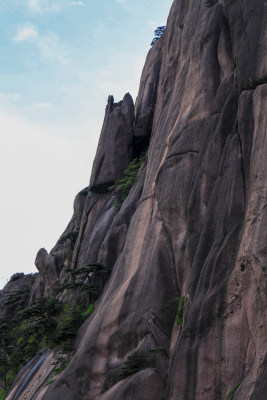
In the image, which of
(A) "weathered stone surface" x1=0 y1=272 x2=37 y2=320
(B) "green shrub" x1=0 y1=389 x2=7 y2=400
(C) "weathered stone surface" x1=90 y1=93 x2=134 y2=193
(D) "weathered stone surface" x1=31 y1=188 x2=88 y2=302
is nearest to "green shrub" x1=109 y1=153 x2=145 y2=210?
(C) "weathered stone surface" x1=90 y1=93 x2=134 y2=193

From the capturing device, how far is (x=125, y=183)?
27141mm

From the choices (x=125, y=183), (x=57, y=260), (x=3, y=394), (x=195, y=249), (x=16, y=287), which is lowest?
(x=3, y=394)

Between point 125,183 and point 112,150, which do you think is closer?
point 125,183

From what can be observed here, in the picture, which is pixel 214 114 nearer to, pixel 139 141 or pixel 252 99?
pixel 252 99

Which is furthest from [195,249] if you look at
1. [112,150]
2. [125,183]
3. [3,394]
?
[3,394]

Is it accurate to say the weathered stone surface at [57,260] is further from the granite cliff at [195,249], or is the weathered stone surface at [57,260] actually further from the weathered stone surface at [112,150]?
the granite cliff at [195,249]

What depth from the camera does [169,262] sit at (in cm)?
1602

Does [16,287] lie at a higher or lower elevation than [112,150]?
lower

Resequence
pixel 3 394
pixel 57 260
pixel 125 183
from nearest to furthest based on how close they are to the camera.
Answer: pixel 125 183 → pixel 3 394 → pixel 57 260

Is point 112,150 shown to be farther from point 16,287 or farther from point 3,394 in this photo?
point 16,287

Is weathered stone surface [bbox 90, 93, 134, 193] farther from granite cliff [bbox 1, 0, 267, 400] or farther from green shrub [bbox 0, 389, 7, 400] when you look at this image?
green shrub [bbox 0, 389, 7, 400]

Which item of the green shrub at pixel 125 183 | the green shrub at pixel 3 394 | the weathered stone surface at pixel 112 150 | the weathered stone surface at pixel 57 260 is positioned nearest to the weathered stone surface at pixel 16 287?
the weathered stone surface at pixel 57 260

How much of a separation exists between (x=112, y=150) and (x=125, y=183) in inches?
179

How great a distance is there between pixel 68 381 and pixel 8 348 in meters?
13.6
